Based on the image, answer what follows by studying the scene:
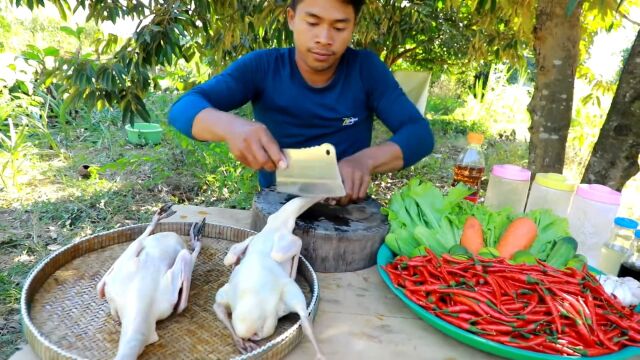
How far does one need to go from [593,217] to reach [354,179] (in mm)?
965

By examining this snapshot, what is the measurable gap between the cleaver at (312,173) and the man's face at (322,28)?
634 millimetres

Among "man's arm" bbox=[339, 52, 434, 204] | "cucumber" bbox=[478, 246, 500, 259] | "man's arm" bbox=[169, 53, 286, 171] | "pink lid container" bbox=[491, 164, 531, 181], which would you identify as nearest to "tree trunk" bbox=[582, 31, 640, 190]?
"pink lid container" bbox=[491, 164, 531, 181]

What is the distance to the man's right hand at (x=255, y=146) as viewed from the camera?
1386 mm

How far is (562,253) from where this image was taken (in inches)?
55.1

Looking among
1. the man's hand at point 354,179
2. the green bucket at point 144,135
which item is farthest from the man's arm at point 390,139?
the green bucket at point 144,135

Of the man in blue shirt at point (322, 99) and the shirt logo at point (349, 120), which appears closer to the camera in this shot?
the man in blue shirt at point (322, 99)

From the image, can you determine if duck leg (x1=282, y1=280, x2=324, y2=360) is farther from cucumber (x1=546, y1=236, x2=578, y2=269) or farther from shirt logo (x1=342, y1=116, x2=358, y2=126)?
shirt logo (x1=342, y1=116, x2=358, y2=126)

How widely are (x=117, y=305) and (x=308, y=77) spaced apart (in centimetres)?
143

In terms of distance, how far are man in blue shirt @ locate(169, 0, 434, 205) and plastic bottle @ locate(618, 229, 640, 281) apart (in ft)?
2.90

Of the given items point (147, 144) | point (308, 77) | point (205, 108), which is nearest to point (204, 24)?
point (308, 77)

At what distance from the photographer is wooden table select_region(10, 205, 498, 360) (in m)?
1.11

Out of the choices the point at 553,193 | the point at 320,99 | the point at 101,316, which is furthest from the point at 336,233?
the point at 553,193

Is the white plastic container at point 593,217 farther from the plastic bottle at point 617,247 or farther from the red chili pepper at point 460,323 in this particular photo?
the red chili pepper at point 460,323

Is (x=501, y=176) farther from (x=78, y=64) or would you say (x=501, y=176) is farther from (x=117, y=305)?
(x=78, y=64)
